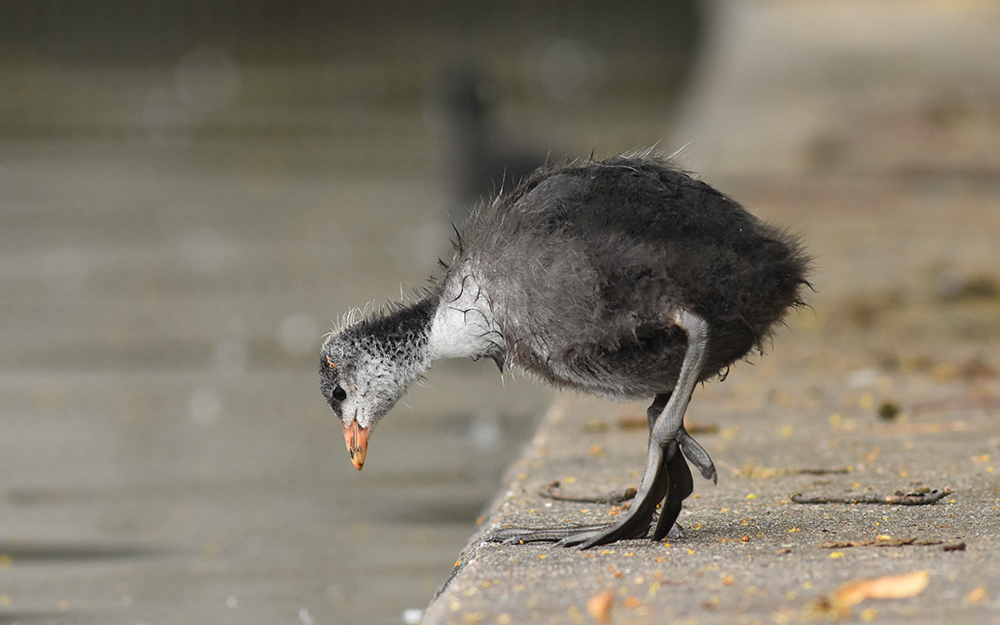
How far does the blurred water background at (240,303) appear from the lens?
16.9 feet

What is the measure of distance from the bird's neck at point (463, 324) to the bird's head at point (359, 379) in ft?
0.46

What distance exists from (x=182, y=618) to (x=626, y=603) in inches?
78.1

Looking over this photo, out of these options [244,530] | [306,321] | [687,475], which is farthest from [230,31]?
[687,475]

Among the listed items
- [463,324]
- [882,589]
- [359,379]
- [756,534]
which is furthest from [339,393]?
[882,589]

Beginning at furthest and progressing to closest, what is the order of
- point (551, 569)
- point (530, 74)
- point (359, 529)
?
point (530, 74)
point (359, 529)
point (551, 569)

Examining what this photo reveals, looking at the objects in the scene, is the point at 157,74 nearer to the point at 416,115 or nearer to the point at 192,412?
the point at 416,115

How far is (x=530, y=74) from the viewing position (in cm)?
2412

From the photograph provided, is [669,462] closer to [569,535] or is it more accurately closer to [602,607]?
[569,535]

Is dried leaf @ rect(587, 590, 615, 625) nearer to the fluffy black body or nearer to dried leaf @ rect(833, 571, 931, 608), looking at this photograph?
dried leaf @ rect(833, 571, 931, 608)

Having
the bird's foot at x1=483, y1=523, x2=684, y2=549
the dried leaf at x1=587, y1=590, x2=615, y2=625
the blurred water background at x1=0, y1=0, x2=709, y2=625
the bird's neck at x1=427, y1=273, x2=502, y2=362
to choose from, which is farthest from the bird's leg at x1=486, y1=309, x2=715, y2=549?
the blurred water background at x1=0, y1=0, x2=709, y2=625

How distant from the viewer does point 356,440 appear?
397cm

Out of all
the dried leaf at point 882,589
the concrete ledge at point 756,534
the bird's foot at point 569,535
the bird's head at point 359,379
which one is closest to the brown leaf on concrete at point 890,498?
the concrete ledge at point 756,534

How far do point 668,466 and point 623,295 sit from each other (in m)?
0.45

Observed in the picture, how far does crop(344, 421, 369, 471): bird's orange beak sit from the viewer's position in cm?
395
